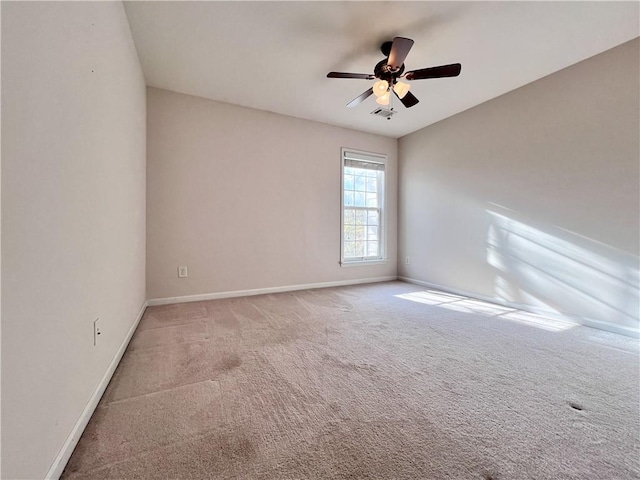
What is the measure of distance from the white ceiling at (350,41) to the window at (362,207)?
134cm

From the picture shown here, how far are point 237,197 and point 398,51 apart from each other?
7.94 feet

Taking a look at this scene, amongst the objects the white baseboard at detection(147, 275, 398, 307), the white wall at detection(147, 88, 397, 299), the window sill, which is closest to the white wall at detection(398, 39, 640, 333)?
the window sill

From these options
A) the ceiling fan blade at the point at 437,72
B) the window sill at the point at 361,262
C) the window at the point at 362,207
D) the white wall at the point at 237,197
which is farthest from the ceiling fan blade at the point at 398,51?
the window sill at the point at 361,262

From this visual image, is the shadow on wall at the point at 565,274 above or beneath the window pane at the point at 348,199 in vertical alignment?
beneath

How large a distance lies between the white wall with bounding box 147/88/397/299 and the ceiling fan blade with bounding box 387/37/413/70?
6.39 feet

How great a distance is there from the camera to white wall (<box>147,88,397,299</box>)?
3.01 m

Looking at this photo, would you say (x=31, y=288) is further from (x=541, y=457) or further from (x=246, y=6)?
(x=246, y=6)

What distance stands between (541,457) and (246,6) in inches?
123

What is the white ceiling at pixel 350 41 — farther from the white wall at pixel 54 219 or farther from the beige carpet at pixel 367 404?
the beige carpet at pixel 367 404

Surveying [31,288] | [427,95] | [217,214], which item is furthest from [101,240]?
[427,95]

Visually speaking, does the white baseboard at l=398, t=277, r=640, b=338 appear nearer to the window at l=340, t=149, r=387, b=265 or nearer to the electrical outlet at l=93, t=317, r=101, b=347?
the window at l=340, t=149, r=387, b=265

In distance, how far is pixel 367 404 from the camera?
1305 millimetres

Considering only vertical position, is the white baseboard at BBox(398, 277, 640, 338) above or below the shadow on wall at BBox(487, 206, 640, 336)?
below

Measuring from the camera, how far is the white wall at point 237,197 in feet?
9.86
